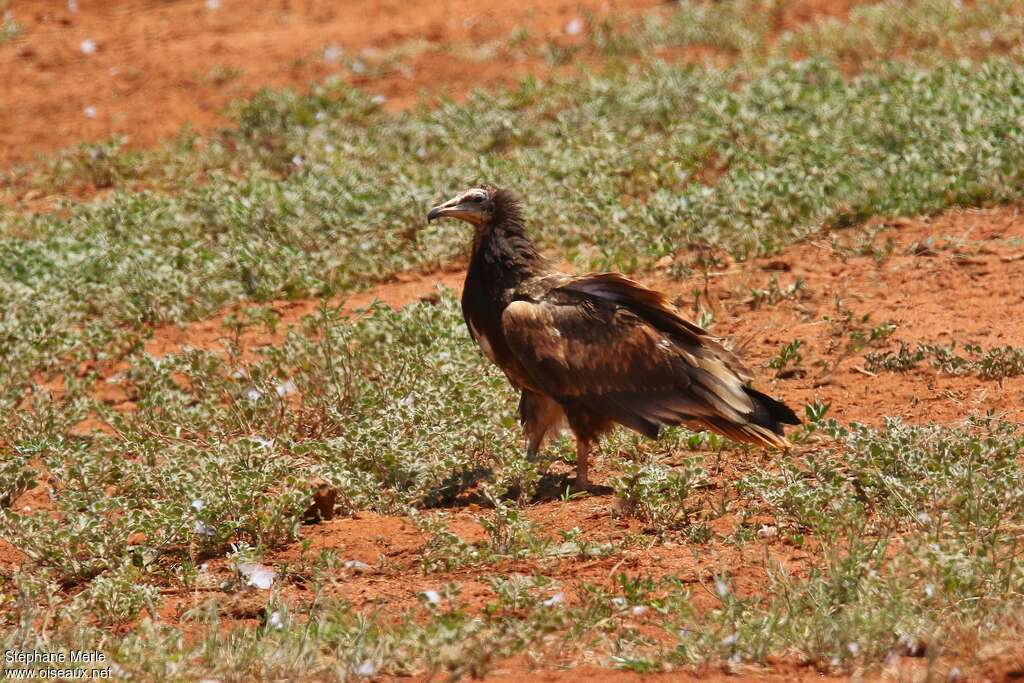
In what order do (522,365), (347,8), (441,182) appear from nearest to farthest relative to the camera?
(522,365), (441,182), (347,8)

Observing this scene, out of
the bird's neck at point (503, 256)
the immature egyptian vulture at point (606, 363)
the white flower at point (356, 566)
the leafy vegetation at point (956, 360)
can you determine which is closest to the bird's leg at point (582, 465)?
the immature egyptian vulture at point (606, 363)

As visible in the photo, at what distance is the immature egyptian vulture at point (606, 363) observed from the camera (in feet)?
22.7

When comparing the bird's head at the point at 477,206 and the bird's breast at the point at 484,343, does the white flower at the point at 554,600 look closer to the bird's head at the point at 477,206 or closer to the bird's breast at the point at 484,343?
the bird's breast at the point at 484,343

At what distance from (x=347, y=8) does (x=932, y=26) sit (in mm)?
6500

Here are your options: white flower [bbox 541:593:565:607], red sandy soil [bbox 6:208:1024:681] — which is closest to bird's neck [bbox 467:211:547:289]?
red sandy soil [bbox 6:208:1024:681]

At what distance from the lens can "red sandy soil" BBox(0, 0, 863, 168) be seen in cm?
1339

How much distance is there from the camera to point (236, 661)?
5.04 m

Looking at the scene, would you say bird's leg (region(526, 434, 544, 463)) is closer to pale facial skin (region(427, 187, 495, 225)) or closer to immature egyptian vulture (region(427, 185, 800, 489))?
immature egyptian vulture (region(427, 185, 800, 489))

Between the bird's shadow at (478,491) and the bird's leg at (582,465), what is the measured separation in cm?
2

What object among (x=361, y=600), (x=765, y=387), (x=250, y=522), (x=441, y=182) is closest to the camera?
(x=361, y=600)

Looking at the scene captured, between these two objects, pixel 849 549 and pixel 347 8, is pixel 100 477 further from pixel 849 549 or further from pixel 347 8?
pixel 347 8

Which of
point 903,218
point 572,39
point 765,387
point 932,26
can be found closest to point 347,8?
point 572,39

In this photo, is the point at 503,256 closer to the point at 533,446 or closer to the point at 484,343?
the point at 484,343

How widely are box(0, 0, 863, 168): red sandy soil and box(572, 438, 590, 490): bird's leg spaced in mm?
6655
